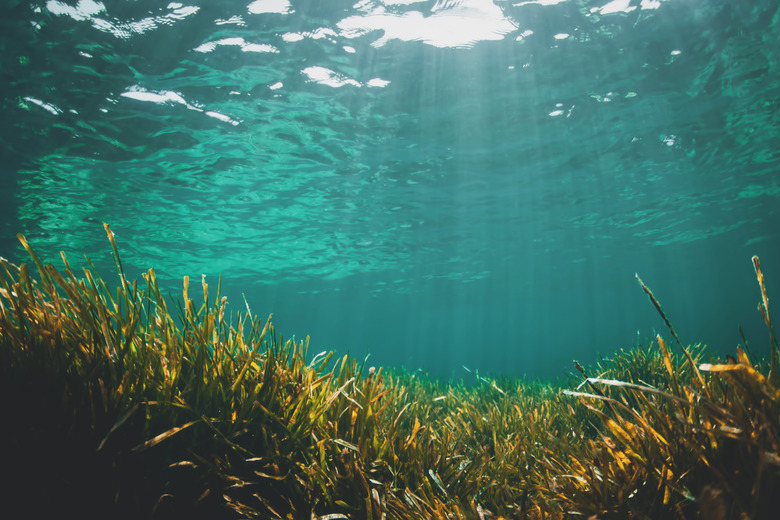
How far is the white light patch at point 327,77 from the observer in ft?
32.9

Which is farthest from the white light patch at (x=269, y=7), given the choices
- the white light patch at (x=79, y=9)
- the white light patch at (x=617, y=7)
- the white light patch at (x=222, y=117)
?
the white light patch at (x=617, y=7)

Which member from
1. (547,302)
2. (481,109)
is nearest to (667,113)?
(481,109)

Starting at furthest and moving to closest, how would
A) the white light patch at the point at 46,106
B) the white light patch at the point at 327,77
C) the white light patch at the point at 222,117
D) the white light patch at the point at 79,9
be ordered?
1. the white light patch at the point at 222,117
2. the white light patch at the point at 327,77
3. the white light patch at the point at 46,106
4. the white light patch at the point at 79,9

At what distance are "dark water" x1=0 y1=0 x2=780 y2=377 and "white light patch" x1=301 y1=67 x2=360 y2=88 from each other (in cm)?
6

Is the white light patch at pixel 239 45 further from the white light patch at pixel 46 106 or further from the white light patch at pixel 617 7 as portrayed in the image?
the white light patch at pixel 617 7

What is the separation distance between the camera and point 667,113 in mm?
13156

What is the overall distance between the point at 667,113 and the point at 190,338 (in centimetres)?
1738

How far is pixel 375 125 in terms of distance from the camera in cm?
1253

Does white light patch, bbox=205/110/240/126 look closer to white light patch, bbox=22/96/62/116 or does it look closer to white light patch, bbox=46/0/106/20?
white light patch, bbox=46/0/106/20

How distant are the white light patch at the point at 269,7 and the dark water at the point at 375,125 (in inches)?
2.7

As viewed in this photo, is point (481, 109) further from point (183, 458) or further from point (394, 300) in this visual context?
point (394, 300)

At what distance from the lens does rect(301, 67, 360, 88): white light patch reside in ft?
32.9

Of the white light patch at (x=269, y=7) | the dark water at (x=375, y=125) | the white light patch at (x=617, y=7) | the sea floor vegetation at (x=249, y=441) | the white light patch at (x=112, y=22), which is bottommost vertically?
the sea floor vegetation at (x=249, y=441)

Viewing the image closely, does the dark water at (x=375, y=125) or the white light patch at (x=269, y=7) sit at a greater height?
the white light patch at (x=269, y=7)
